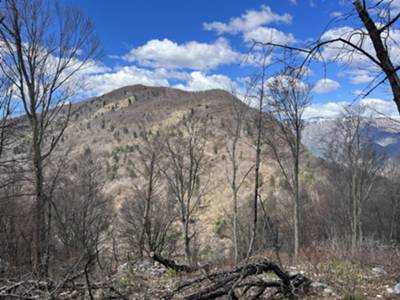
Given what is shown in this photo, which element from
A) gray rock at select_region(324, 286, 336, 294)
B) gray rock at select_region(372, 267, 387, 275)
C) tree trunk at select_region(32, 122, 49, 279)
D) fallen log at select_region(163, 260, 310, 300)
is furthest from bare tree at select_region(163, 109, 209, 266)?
fallen log at select_region(163, 260, 310, 300)

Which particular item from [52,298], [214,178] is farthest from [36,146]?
[214,178]

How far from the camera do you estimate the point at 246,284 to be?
4.79 metres

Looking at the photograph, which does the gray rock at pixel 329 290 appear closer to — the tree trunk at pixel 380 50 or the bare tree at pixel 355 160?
the tree trunk at pixel 380 50

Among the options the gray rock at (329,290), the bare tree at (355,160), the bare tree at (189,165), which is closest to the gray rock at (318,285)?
the gray rock at (329,290)

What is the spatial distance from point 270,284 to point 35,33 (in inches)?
302

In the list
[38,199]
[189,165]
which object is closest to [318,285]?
[38,199]

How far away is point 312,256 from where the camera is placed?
8672 mm

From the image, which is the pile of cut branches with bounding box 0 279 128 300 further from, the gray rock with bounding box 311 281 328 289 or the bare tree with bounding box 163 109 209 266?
the bare tree with bounding box 163 109 209 266

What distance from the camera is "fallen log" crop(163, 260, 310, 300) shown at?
4.50 m

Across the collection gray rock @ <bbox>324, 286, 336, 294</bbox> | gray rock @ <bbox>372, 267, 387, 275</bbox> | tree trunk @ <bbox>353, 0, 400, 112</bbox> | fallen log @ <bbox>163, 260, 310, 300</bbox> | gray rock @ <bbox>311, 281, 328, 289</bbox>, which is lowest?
gray rock @ <bbox>372, 267, 387, 275</bbox>

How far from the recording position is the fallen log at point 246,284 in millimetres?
4496

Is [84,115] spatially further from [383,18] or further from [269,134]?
[383,18]

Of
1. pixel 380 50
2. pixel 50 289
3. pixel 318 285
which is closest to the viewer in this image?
pixel 380 50

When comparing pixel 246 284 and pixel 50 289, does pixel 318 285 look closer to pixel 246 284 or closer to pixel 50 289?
pixel 246 284
